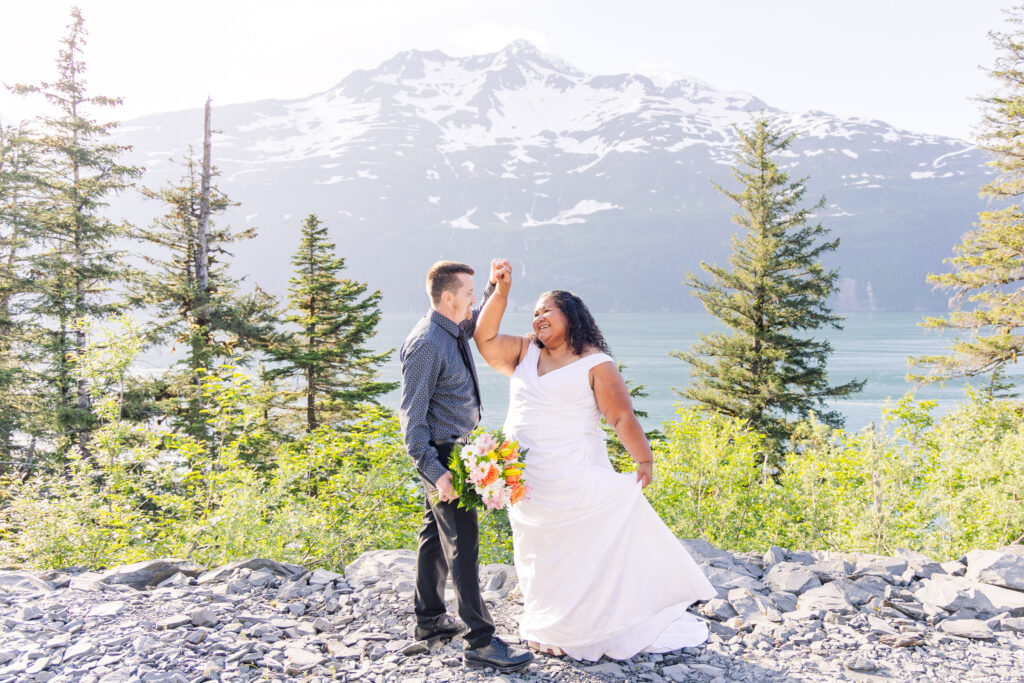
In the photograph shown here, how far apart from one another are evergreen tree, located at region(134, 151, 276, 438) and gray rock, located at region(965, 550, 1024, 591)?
1836 cm

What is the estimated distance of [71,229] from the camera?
18.5m

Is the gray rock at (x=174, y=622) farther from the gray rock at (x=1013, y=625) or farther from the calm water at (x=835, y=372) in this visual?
the calm water at (x=835, y=372)

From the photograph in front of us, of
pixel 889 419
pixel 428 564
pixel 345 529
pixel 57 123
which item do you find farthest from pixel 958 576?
pixel 57 123

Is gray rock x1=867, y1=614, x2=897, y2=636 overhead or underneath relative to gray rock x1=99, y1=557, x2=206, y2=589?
underneath

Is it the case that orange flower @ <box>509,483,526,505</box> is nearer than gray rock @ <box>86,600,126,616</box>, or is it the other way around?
orange flower @ <box>509,483,526,505</box>

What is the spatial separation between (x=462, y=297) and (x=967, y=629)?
4.19 metres

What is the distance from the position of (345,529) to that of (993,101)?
2043 centimetres

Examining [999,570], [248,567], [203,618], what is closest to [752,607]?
[999,570]

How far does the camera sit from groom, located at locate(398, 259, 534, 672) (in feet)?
12.5

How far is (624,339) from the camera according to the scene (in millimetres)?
118062

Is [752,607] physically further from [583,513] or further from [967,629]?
[583,513]

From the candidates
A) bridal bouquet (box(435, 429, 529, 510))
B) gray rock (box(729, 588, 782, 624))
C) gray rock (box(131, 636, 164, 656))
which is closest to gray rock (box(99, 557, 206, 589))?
gray rock (box(131, 636, 164, 656))

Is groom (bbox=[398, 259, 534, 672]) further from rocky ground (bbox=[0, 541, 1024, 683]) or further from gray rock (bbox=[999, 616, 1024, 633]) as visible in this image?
gray rock (bbox=[999, 616, 1024, 633])

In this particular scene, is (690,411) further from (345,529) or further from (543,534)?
(543,534)
